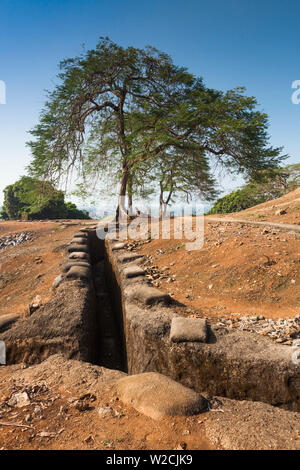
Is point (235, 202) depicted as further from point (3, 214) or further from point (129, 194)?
point (3, 214)

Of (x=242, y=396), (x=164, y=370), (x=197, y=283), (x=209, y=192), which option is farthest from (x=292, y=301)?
(x=209, y=192)

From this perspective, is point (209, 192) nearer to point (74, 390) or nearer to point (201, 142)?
point (201, 142)

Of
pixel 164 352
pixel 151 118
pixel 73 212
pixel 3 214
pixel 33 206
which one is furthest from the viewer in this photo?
pixel 3 214

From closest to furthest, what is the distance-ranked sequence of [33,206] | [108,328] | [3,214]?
[108,328]
[33,206]
[3,214]

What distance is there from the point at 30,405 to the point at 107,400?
0.49m

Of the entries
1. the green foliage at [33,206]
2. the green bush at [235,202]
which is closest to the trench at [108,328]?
the green foliage at [33,206]

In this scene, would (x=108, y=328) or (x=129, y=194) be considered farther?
(x=129, y=194)

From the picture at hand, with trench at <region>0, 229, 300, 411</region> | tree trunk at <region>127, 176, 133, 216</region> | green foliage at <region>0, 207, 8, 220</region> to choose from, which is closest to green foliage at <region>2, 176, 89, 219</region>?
green foliage at <region>0, 207, 8, 220</region>

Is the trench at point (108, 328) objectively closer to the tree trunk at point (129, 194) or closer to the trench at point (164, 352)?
the trench at point (164, 352)

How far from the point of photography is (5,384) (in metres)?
1.86

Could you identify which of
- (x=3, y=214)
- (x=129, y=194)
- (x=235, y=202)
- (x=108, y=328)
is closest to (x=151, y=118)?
(x=129, y=194)

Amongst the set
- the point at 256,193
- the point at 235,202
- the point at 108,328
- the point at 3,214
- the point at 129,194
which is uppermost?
the point at 256,193

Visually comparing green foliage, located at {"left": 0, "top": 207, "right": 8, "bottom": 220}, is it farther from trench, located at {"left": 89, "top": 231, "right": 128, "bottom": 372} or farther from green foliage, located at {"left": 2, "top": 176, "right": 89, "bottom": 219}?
trench, located at {"left": 89, "top": 231, "right": 128, "bottom": 372}
